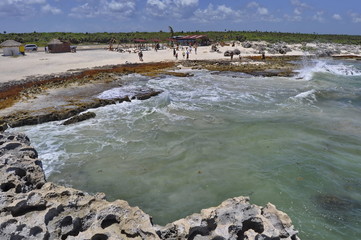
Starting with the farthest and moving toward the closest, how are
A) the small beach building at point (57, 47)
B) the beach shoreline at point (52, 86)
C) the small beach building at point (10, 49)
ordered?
the small beach building at point (57, 47)
the small beach building at point (10, 49)
the beach shoreline at point (52, 86)

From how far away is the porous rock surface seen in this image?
223 inches

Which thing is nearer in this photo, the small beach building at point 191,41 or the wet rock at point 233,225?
the wet rock at point 233,225

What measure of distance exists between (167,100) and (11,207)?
16.3 m

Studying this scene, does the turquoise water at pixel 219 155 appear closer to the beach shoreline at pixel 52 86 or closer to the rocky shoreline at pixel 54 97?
the rocky shoreline at pixel 54 97

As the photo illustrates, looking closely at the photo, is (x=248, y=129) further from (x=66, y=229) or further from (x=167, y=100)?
(x=66, y=229)

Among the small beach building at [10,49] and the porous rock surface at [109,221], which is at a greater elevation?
the small beach building at [10,49]

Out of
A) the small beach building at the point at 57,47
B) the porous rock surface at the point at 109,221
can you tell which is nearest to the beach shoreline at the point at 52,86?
the porous rock surface at the point at 109,221

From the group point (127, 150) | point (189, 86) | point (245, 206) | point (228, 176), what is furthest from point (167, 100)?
point (245, 206)

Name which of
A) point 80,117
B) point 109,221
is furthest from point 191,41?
point 109,221

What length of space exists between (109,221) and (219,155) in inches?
303

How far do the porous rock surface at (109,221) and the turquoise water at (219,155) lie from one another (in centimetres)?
261

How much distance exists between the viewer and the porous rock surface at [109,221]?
5.66 metres

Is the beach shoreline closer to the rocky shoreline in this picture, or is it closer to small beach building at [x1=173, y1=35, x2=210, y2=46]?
the rocky shoreline

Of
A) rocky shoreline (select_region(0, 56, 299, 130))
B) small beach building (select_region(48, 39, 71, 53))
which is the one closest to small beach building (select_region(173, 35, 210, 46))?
small beach building (select_region(48, 39, 71, 53))
